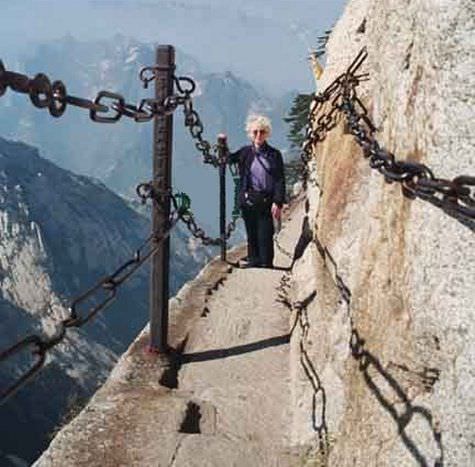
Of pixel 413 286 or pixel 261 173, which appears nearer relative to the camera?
pixel 413 286

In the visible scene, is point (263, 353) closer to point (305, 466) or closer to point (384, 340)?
point (305, 466)

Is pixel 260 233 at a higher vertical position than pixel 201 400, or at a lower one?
higher

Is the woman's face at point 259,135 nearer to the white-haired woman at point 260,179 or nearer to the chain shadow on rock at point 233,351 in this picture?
the white-haired woman at point 260,179

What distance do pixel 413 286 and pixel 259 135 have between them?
22.5ft

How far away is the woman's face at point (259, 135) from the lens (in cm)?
1066

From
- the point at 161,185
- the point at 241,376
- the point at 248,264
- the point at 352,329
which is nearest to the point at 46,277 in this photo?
the point at 248,264

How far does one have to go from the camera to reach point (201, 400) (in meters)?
7.83

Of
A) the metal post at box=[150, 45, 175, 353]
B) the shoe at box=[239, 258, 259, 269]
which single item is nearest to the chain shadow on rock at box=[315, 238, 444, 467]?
the metal post at box=[150, 45, 175, 353]

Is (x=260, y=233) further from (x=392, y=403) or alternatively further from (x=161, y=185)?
(x=392, y=403)

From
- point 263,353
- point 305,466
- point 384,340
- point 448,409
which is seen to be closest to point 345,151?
point 263,353

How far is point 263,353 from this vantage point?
904cm

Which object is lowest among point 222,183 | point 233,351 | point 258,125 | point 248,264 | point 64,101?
point 248,264

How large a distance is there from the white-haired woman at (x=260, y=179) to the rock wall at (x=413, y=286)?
4.56 metres

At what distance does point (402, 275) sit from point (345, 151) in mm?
3808
